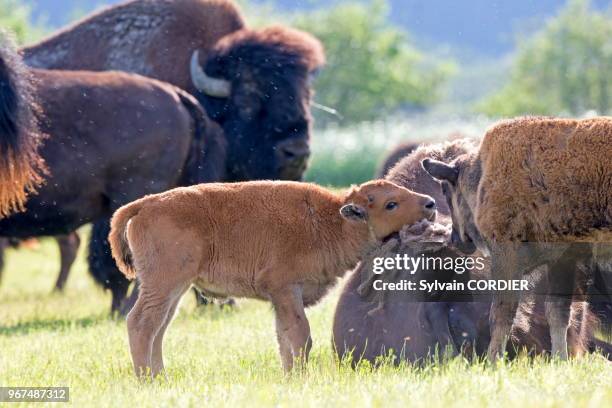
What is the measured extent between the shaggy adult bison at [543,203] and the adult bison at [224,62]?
600 cm

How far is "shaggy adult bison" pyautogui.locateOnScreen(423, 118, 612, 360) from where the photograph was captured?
19.2 ft

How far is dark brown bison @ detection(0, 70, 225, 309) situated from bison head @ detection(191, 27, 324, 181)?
1.44m

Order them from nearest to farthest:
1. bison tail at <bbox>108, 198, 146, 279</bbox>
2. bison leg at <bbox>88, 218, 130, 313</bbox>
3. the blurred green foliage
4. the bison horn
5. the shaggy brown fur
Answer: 1. the shaggy brown fur
2. bison tail at <bbox>108, 198, 146, 279</bbox>
3. bison leg at <bbox>88, 218, 130, 313</bbox>
4. the bison horn
5. the blurred green foliage

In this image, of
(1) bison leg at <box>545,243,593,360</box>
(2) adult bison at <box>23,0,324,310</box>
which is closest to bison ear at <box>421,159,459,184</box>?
(1) bison leg at <box>545,243,593,360</box>

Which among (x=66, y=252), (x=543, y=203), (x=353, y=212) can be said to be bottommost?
(x=66, y=252)

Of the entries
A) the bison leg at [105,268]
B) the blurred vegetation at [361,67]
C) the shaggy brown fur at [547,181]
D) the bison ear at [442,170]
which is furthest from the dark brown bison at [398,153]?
the blurred vegetation at [361,67]

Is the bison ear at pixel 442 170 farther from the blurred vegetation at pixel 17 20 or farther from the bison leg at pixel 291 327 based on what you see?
the blurred vegetation at pixel 17 20

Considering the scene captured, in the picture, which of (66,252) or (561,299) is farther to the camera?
(66,252)

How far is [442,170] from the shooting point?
6707 mm

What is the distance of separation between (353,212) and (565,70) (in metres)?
72.6

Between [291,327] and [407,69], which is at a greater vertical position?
[291,327]

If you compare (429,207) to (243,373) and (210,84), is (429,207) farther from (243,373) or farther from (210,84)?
(210,84)

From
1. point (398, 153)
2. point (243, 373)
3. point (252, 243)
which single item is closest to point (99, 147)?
point (398, 153)

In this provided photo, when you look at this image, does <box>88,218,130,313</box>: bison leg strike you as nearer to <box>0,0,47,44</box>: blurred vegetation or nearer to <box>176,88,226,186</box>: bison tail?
<box>176,88,226,186</box>: bison tail
